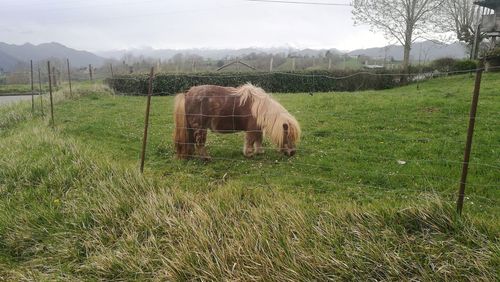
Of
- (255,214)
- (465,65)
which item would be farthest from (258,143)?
(465,65)

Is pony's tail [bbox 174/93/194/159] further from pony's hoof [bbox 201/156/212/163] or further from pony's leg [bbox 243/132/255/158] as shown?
pony's leg [bbox 243/132/255/158]

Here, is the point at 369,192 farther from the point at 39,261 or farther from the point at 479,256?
the point at 39,261

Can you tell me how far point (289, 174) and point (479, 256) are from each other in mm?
3711

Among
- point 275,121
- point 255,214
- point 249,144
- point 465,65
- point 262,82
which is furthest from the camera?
point 262,82

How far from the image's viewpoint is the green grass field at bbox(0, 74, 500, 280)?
372cm

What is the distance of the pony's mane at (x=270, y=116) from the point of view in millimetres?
7562

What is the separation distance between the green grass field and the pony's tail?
289mm

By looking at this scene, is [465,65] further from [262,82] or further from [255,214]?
[255,214]

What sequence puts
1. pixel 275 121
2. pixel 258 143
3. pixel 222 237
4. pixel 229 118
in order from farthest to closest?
pixel 258 143
pixel 229 118
pixel 275 121
pixel 222 237

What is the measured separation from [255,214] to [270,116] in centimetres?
351

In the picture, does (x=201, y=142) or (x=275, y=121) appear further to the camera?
(x=201, y=142)

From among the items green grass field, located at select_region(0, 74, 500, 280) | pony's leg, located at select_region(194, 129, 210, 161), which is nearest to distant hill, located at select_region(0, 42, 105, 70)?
pony's leg, located at select_region(194, 129, 210, 161)

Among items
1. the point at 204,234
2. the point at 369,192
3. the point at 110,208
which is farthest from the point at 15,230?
the point at 369,192

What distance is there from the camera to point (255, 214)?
4.45 meters
